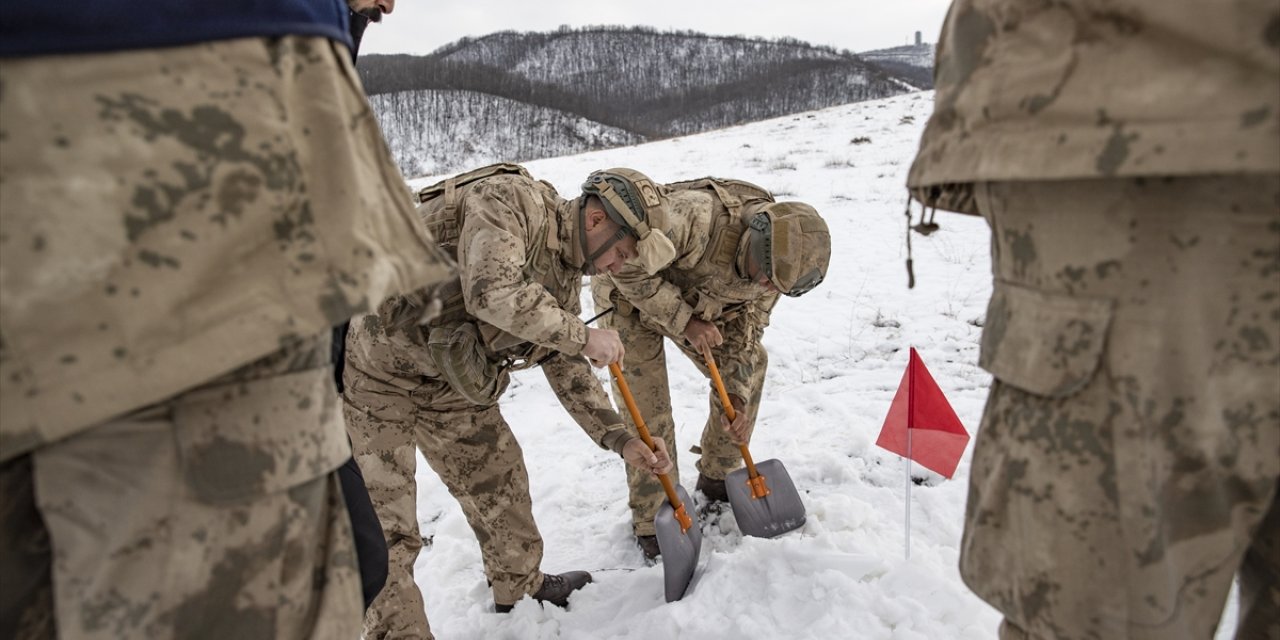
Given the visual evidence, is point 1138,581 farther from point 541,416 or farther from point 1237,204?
point 541,416

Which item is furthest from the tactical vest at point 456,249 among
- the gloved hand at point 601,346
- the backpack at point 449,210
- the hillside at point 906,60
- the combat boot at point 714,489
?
the hillside at point 906,60

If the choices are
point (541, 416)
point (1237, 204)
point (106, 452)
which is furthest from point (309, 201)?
point (541, 416)

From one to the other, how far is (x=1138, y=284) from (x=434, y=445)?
2.40 meters

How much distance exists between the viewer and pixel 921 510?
10.4 ft

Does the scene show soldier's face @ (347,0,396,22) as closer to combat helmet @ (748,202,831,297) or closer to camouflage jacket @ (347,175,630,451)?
camouflage jacket @ (347,175,630,451)

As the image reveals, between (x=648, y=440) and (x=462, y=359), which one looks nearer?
(x=462, y=359)

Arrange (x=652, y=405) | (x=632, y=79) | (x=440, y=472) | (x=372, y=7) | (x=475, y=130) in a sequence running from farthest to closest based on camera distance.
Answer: (x=632, y=79) < (x=475, y=130) < (x=652, y=405) < (x=440, y=472) < (x=372, y=7)

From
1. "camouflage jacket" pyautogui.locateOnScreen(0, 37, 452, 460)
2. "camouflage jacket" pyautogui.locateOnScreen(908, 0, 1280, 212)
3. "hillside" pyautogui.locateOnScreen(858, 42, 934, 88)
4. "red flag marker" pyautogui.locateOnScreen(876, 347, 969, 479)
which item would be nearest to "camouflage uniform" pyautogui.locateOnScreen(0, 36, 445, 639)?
"camouflage jacket" pyautogui.locateOnScreen(0, 37, 452, 460)

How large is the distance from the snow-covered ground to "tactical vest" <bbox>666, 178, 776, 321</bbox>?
1.06 meters

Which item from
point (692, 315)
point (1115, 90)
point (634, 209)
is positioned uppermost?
point (1115, 90)

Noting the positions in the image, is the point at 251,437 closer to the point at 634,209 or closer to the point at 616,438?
the point at 634,209

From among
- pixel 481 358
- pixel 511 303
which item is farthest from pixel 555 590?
pixel 511 303

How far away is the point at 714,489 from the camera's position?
3.77m

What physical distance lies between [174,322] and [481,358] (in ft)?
5.57
